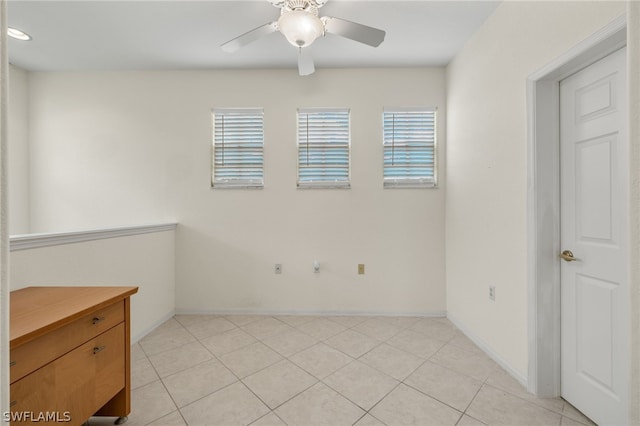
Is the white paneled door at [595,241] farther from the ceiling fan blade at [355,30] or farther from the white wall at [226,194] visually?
the white wall at [226,194]

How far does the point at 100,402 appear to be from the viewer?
1287 millimetres

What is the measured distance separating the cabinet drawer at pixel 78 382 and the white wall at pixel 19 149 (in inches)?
110

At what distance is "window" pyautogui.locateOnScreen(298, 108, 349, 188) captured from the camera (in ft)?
9.86

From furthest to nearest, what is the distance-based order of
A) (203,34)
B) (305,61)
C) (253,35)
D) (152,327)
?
1. (152,327)
2. (203,34)
3. (305,61)
4. (253,35)

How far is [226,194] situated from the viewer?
9.92ft

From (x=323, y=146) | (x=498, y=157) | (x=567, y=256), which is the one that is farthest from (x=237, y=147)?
(x=567, y=256)

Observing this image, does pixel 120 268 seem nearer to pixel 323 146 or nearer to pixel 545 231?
pixel 323 146

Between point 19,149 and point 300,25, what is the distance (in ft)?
11.9

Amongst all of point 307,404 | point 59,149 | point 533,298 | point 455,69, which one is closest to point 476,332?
point 533,298

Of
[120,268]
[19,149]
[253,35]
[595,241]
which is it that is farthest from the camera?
[19,149]

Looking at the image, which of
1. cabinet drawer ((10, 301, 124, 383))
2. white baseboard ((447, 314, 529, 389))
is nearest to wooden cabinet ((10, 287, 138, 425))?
cabinet drawer ((10, 301, 124, 383))

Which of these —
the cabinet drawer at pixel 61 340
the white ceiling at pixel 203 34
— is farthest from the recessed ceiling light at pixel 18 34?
the cabinet drawer at pixel 61 340

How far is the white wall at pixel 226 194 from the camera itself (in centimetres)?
297

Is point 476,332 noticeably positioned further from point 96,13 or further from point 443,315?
point 96,13
